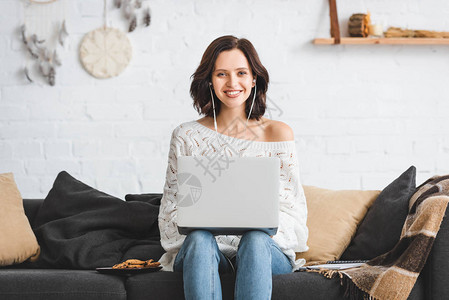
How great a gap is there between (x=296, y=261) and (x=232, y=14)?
4.89 ft

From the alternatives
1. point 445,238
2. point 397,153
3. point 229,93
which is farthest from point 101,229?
point 397,153

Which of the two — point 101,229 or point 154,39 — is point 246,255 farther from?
point 154,39

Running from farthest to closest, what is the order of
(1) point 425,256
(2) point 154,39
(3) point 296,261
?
1. (2) point 154,39
2. (3) point 296,261
3. (1) point 425,256

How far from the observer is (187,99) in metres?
3.04

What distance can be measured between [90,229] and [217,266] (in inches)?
31.5

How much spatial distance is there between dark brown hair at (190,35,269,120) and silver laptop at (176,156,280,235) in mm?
570

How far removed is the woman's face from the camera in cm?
212

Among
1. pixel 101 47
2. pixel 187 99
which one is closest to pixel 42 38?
pixel 101 47

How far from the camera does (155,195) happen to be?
2619 millimetres

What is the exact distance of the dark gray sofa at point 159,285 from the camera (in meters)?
1.85

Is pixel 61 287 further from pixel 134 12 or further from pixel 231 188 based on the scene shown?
pixel 134 12

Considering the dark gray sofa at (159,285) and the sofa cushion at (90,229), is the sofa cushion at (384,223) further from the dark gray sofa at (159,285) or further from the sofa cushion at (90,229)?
the sofa cushion at (90,229)

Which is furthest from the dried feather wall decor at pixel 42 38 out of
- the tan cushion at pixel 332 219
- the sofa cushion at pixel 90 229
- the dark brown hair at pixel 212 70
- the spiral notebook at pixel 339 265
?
the spiral notebook at pixel 339 265

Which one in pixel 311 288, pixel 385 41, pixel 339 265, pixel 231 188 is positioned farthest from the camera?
pixel 385 41
